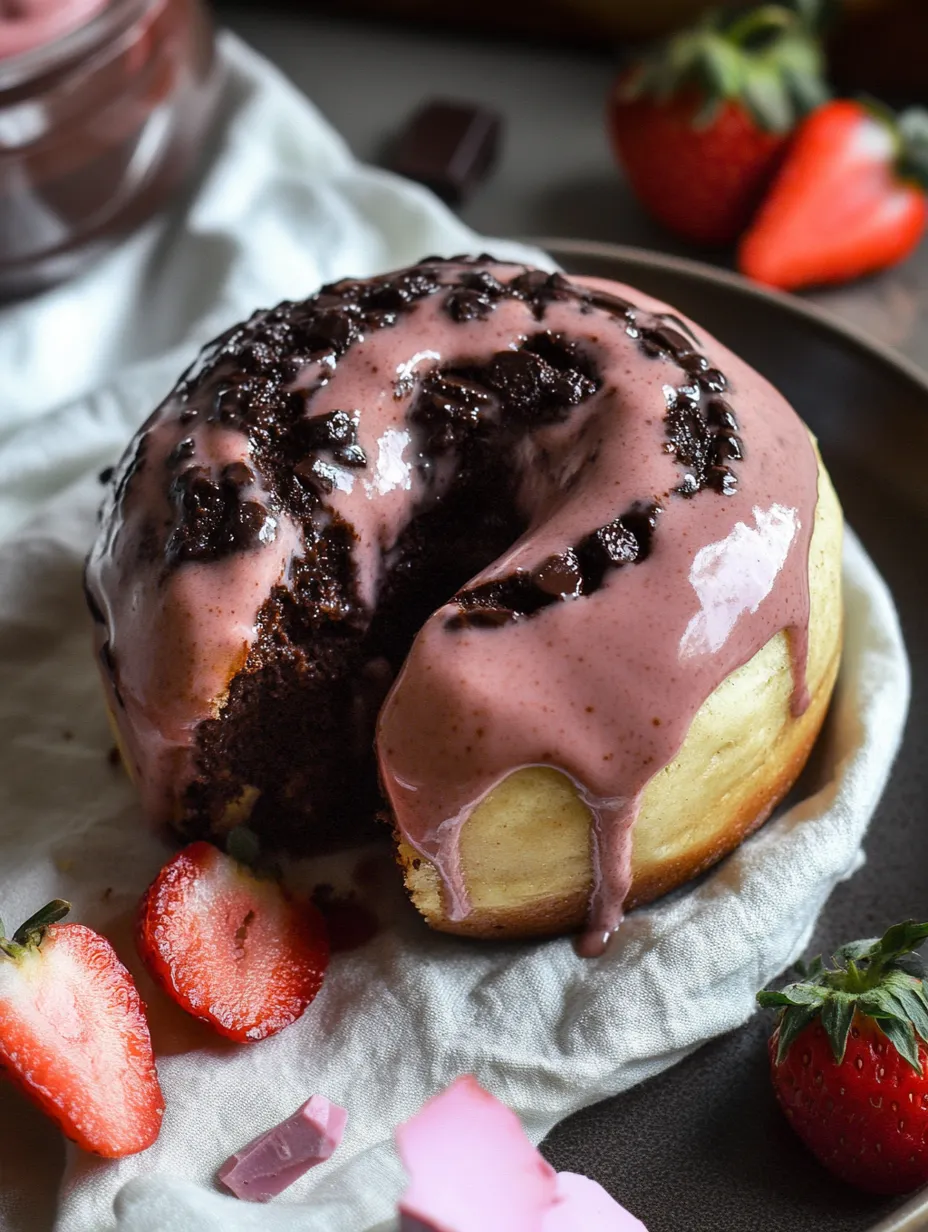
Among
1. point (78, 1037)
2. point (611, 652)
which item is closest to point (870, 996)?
point (611, 652)

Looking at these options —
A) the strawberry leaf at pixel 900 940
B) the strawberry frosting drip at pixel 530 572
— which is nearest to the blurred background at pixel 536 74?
the strawberry frosting drip at pixel 530 572

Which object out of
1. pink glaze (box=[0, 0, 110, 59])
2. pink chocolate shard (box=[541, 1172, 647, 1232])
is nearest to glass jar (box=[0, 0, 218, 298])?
pink glaze (box=[0, 0, 110, 59])

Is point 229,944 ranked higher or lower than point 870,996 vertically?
lower

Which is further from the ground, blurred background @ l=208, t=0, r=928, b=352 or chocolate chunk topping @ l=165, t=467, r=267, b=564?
chocolate chunk topping @ l=165, t=467, r=267, b=564

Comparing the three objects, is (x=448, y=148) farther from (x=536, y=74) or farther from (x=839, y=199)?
(x=839, y=199)

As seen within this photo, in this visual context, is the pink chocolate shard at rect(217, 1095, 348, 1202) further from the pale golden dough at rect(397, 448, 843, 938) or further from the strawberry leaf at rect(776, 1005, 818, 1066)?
the strawberry leaf at rect(776, 1005, 818, 1066)
